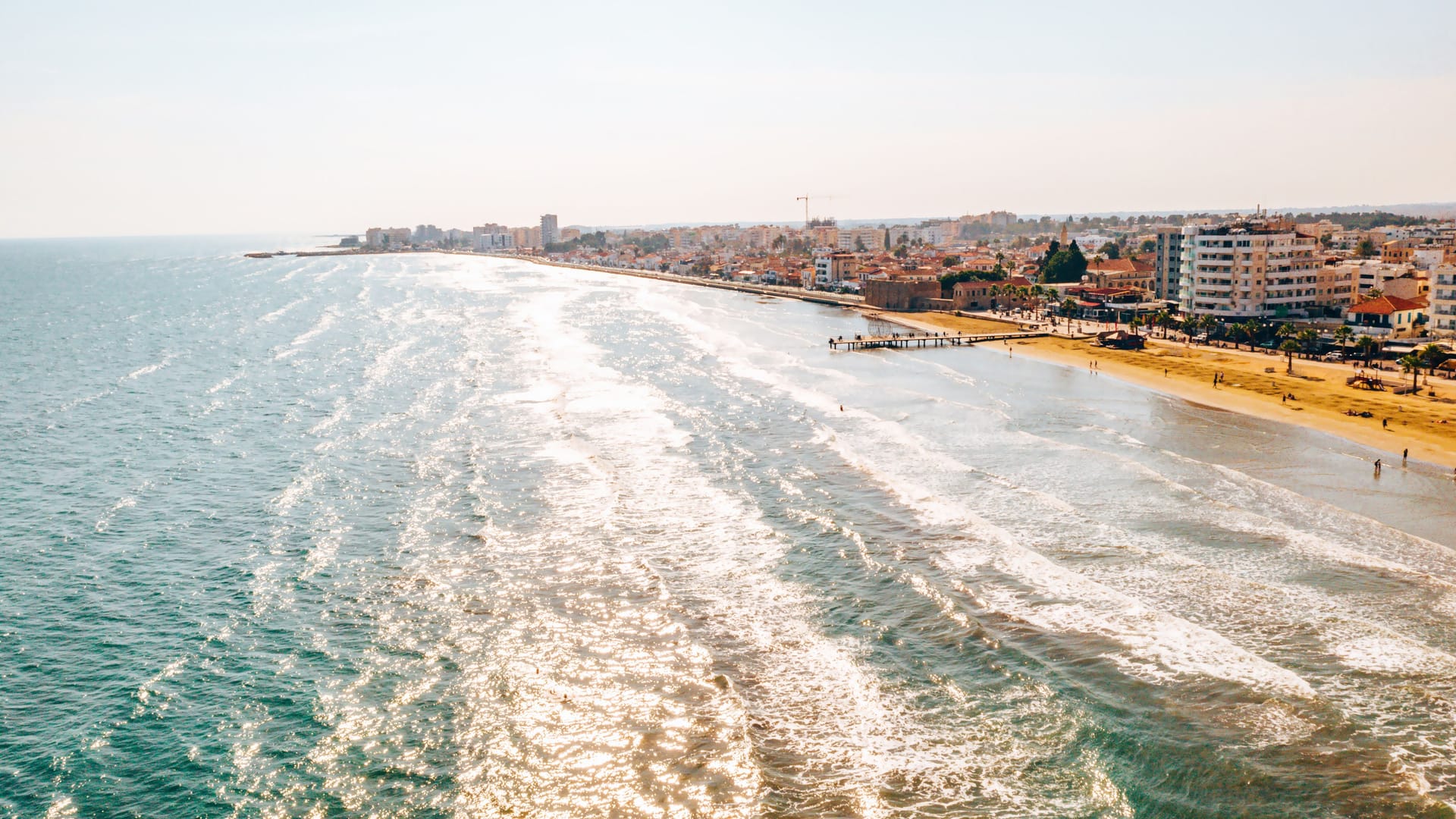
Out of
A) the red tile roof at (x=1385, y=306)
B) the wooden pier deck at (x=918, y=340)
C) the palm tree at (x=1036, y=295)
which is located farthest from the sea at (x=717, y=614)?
the palm tree at (x=1036, y=295)

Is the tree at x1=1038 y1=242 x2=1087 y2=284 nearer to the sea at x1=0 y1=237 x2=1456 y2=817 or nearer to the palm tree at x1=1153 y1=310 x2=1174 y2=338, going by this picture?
the palm tree at x1=1153 y1=310 x2=1174 y2=338

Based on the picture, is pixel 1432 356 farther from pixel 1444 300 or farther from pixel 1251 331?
pixel 1251 331

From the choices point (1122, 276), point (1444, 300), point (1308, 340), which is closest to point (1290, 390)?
point (1308, 340)

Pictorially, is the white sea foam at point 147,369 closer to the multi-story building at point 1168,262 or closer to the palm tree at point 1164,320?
the palm tree at point 1164,320

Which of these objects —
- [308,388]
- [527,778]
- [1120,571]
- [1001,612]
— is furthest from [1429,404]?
[308,388]

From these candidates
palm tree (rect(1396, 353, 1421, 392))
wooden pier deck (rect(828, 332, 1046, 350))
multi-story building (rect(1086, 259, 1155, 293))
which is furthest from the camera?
multi-story building (rect(1086, 259, 1155, 293))

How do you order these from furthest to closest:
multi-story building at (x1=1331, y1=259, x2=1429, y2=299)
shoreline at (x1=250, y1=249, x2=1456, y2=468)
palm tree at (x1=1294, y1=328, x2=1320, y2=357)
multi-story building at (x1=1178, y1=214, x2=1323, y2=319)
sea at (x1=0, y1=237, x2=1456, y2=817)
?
multi-story building at (x1=1331, y1=259, x2=1429, y2=299) → multi-story building at (x1=1178, y1=214, x2=1323, y2=319) → palm tree at (x1=1294, y1=328, x2=1320, y2=357) → shoreline at (x1=250, y1=249, x2=1456, y2=468) → sea at (x1=0, y1=237, x2=1456, y2=817)

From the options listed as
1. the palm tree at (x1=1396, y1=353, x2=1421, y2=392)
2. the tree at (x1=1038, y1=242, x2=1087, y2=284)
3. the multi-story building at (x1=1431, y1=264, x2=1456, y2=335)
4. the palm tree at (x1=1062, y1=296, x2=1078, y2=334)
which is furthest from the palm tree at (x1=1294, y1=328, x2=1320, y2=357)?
the tree at (x1=1038, y1=242, x2=1087, y2=284)
